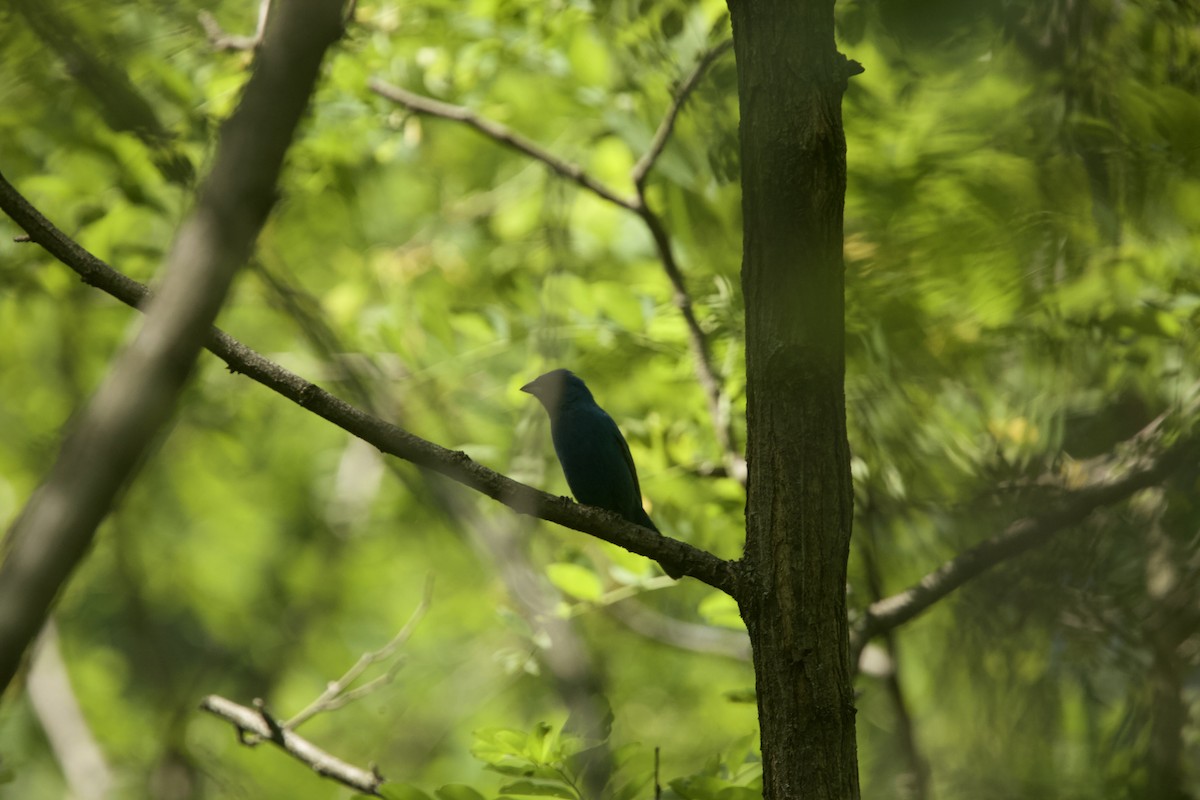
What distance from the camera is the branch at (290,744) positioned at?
3.48 metres

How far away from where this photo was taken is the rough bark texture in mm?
2684

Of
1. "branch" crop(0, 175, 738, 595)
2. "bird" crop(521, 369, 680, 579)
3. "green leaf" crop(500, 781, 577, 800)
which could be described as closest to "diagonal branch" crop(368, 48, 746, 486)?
"bird" crop(521, 369, 680, 579)

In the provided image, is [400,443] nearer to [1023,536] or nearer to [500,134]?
[1023,536]

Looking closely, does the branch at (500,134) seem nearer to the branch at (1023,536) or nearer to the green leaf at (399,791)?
the branch at (1023,536)

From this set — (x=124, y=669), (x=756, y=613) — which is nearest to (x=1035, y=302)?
(x=756, y=613)

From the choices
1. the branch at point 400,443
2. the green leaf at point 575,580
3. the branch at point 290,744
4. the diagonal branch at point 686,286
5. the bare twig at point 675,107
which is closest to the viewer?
the branch at point 400,443

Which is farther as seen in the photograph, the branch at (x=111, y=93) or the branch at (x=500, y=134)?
the branch at (x=500, y=134)

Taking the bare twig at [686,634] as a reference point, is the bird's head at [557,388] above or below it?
above

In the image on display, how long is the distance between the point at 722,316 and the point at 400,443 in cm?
220

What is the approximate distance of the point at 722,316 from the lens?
15.8 feet

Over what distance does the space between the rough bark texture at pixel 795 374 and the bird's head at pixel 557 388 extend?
257 centimetres

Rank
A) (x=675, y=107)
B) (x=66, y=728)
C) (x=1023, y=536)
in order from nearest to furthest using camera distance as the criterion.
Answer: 1. (x=1023, y=536)
2. (x=675, y=107)
3. (x=66, y=728)

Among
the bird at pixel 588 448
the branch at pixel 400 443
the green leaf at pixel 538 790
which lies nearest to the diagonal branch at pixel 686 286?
the bird at pixel 588 448

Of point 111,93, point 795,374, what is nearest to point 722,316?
point 795,374
